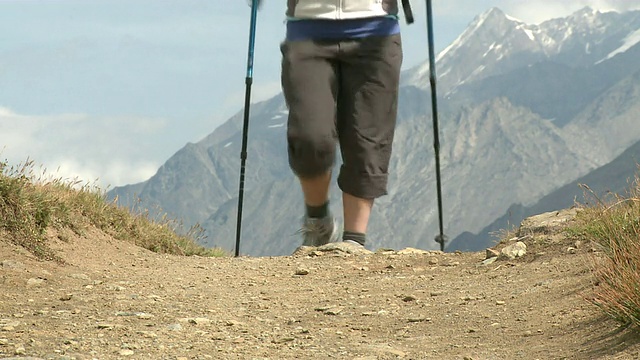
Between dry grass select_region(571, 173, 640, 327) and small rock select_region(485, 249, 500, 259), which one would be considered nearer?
dry grass select_region(571, 173, 640, 327)

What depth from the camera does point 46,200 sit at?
9.38 metres

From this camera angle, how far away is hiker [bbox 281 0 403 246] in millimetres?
8148

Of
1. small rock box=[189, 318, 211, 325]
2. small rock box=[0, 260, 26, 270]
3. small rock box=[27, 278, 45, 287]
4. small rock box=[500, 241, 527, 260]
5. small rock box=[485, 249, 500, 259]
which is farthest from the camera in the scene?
small rock box=[485, 249, 500, 259]

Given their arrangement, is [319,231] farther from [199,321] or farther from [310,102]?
[199,321]

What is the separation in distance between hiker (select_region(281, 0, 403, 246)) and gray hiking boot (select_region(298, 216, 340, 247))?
11.9 inches

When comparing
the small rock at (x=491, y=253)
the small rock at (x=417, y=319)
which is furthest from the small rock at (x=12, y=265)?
the small rock at (x=491, y=253)

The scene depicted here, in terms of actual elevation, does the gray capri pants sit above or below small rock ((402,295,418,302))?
above

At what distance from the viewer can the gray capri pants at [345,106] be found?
815cm

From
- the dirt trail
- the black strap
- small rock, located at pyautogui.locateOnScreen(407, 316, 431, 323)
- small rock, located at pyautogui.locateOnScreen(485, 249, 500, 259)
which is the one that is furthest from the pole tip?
small rock, located at pyautogui.locateOnScreen(407, 316, 431, 323)

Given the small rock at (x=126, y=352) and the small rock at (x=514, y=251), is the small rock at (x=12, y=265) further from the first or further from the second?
the small rock at (x=514, y=251)

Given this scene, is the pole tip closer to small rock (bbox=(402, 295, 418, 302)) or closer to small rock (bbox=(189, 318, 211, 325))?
small rock (bbox=(402, 295, 418, 302))

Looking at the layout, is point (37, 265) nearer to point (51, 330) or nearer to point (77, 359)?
point (51, 330)

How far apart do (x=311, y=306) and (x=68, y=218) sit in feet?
12.5

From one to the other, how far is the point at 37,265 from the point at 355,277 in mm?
2756
